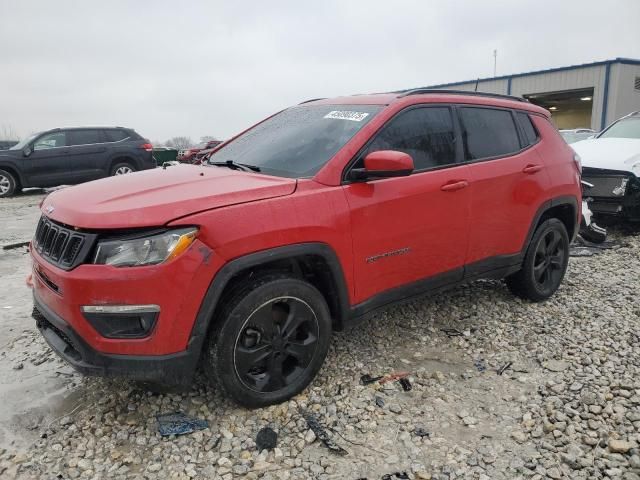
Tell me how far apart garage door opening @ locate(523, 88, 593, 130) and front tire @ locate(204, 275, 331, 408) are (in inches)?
1088

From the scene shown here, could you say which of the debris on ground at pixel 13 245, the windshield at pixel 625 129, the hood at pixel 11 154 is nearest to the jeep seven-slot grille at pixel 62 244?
the debris on ground at pixel 13 245

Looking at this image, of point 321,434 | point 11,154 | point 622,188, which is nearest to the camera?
point 321,434

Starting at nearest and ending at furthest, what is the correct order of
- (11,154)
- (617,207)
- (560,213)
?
(560,213) → (617,207) → (11,154)

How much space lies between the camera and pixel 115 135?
43.3ft

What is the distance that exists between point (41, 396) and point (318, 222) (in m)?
1.97

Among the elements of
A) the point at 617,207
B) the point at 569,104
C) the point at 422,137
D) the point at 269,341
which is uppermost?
the point at 422,137

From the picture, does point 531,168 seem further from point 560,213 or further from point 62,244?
point 62,244

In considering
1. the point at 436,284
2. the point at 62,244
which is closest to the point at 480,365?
the point at 436,284

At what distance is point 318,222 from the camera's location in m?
2.73

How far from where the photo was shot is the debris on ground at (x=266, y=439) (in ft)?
8.25

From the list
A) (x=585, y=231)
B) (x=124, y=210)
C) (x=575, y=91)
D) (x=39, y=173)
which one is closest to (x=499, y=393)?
(x=124, y=210)

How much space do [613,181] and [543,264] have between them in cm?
324

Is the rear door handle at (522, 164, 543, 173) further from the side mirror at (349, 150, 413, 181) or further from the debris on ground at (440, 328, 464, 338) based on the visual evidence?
the side mirror at (349, 150, 413, 181)

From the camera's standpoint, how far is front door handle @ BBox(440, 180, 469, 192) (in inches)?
132
